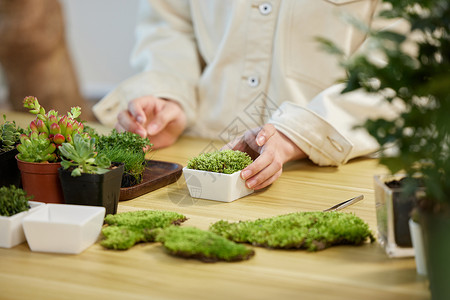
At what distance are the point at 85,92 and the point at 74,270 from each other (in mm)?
3195

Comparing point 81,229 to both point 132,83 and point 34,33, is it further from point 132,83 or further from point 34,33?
point 34,33

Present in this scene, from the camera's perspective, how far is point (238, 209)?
127 centimetres

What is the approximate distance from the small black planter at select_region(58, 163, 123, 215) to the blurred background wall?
8.70 ft

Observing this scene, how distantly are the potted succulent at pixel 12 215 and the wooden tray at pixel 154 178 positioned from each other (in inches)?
11.0

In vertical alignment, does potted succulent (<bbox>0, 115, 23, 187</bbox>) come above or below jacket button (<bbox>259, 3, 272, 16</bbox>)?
below

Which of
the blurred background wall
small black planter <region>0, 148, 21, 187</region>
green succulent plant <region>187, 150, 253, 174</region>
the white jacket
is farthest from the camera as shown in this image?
the blurred background wall

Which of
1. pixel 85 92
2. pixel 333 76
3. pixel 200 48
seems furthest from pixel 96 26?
pixel 333 76

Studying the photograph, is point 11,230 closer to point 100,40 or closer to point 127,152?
point 127,152

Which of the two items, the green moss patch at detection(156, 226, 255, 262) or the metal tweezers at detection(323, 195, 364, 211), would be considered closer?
the green moss patch at detection(156, 226, 255, 262)

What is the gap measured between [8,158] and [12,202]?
219 millimetres

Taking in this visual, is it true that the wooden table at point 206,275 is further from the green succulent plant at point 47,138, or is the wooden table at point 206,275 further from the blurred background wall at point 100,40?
the blurred background wall at point 100,40

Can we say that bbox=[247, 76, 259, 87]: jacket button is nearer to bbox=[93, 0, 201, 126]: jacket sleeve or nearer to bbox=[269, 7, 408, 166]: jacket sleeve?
bbox=[93, 0, 201, 126]: jacket sleeve

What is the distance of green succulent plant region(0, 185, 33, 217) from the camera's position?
1041 millimetres

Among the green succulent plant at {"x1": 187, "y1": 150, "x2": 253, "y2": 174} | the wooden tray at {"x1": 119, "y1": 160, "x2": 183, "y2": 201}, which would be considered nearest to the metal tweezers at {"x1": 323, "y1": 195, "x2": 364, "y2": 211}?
the green succulent plant at {"x1": 187, "y1": 150, "x2": 253, "y2": 174}
